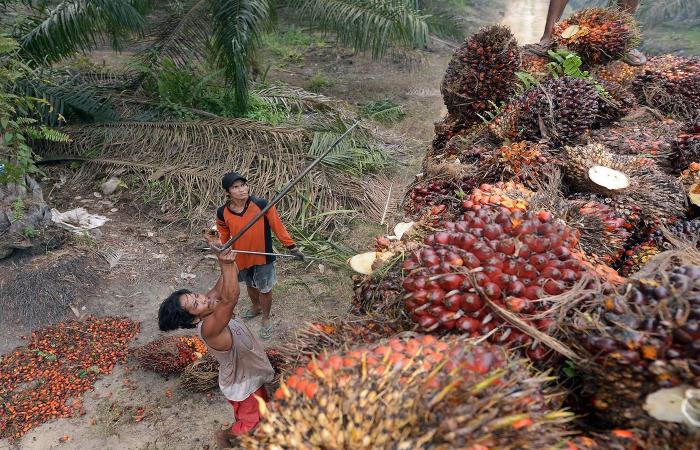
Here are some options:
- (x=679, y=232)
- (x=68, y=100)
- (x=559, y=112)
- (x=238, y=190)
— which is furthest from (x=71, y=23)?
(x=679, y=232)

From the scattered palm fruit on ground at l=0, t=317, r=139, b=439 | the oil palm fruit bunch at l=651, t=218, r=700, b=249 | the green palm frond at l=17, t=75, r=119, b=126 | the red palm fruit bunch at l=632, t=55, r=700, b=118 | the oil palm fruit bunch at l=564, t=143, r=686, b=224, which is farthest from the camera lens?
the green palm frond at l=17, t=75, r=119, b=126

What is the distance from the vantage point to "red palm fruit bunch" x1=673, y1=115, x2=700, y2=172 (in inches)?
97.1

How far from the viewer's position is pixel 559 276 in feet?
4.73

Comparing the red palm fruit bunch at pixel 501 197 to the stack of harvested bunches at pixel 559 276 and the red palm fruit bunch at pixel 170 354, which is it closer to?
the stack of harvested bunches at pixel 559 276

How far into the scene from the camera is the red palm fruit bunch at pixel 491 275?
138 centimetres

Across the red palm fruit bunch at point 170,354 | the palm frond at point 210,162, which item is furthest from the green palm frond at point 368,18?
the red palm fruit bunch at point 170,354

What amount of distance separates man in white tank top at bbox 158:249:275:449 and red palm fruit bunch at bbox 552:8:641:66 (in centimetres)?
304

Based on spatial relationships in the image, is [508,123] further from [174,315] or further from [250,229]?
[174,315]

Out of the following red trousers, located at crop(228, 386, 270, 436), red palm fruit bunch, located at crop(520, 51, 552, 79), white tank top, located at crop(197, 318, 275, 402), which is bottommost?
red trousers, located at crop(228, 386, 270, 436)

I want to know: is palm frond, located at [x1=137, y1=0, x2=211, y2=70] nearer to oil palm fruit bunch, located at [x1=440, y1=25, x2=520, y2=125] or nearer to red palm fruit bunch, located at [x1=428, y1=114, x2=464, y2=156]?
red palm fruit bunch, located at [x1=428, y1=114, x2=464, y2=156]

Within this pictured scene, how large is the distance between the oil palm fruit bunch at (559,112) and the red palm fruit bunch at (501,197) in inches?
26.8

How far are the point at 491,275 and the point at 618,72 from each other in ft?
9.75

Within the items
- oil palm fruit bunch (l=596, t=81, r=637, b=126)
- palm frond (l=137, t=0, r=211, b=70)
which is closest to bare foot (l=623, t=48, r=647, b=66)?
oil palm fruit bunch (l=596, t=81, r=637, b=126)

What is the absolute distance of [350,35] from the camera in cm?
731
